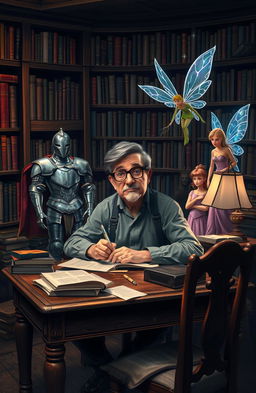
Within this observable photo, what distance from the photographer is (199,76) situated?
468 cm

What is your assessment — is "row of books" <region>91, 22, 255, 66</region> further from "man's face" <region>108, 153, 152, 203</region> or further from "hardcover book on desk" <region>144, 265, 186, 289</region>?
"hardcover book on desk" <region>144, 265, 186, 289</region>

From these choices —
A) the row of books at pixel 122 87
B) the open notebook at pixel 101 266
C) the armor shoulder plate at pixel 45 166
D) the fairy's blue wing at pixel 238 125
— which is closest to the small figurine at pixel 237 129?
the fairy's blue wing at pixel 238 125

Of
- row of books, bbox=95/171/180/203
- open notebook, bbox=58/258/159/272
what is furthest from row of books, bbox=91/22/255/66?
open notebook, bbox=58/258/159/272

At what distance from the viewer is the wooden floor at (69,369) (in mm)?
Answer: 2967

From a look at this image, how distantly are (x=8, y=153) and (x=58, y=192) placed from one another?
0.99 m

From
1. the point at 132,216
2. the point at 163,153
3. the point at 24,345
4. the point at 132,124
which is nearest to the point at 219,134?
the point at 163,153

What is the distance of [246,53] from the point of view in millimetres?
4707

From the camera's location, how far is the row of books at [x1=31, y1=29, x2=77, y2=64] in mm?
4906

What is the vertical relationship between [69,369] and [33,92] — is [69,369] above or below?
below

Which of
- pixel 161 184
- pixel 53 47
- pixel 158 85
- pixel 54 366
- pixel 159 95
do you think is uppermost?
pixel 53 47

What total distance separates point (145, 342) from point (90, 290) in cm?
77

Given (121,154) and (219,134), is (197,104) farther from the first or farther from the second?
(121,154)

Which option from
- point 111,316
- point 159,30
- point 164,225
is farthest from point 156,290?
point 159,30

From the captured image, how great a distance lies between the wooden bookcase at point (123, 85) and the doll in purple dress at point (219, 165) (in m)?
0.33
